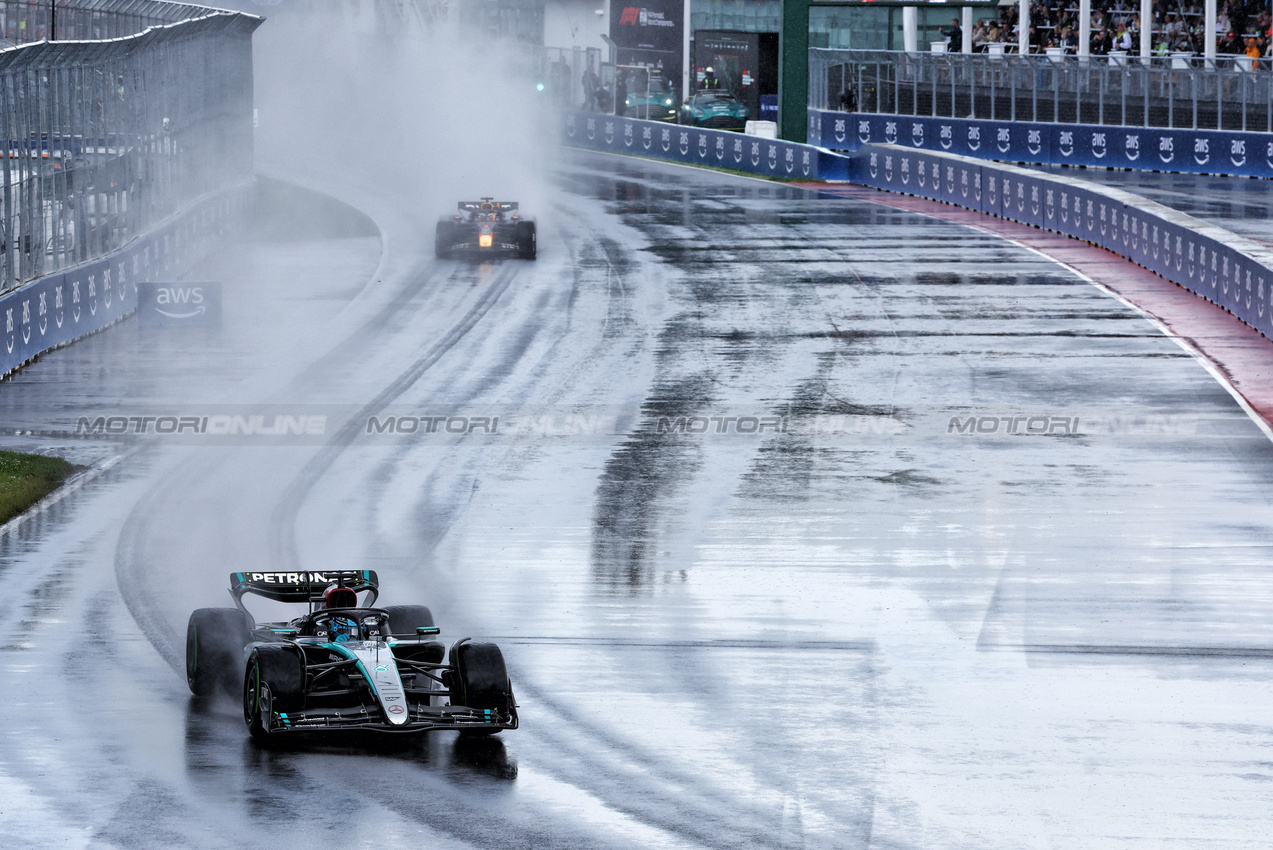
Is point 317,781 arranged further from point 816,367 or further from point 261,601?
point 816,367

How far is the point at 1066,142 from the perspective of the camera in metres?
50.2

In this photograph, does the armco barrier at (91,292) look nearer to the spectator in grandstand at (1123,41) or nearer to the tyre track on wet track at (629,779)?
the tyre track on wet track at (629,779)

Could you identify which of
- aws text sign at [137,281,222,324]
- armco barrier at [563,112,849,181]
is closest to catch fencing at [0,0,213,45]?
aws text sign at [137,281,222,324]

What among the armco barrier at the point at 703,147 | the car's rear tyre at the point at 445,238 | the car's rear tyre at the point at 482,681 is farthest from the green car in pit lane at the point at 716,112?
the car's rear tyre at the point at 482,681

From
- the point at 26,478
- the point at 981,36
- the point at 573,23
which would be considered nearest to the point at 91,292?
the point at 26,478

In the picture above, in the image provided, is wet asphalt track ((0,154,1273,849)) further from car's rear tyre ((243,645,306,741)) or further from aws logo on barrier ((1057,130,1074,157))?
aws logo on barrier ((1057,130,1074,157))

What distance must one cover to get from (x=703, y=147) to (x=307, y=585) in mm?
47496

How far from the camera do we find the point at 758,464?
754 inches

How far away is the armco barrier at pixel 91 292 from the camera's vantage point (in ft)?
78.0

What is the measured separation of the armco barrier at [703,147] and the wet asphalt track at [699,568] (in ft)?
68.3

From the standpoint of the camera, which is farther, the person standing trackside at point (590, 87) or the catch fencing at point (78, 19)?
the person standing trackside at point (590, 87)

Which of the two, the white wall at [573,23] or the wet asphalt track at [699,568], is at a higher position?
the white wall at [573,23]

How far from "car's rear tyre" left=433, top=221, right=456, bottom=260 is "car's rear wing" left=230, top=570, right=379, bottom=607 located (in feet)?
79.2

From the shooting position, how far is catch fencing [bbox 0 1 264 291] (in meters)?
23.9
